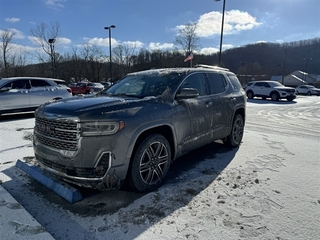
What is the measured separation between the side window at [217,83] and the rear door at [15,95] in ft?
26.4

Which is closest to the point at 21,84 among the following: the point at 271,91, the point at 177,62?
the point at 271,91

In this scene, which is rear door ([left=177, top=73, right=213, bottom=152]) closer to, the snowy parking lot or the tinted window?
A: the snowy parking lot

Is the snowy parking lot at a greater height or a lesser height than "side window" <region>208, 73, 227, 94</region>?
lesser

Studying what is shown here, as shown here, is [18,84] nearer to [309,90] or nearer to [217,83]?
[217,83]

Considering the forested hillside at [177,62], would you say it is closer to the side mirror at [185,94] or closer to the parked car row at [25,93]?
the parked car row at [25,93]

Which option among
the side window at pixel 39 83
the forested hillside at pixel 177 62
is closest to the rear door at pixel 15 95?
the side window at pixel 39 83

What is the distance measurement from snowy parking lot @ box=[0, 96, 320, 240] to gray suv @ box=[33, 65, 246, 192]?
35cm

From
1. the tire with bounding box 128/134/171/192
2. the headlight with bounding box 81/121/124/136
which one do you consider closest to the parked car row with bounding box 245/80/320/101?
the tire with bounding box 128/134/171/192

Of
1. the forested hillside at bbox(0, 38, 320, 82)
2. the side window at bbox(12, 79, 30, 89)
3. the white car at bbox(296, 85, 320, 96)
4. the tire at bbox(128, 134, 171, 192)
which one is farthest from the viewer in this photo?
the forested hillside at bbox(0, 38, 320, 82)

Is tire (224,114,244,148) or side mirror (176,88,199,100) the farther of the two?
tire (224,114,244,148)

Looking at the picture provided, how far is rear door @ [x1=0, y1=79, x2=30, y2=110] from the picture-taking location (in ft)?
28.2

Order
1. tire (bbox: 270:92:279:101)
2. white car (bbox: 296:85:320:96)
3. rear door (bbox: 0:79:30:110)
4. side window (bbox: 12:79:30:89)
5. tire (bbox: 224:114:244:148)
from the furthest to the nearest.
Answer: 1. white car (bbox: 296:85:320:96)
2. tire (bbox: 270:92:279:101)
3. side window (bbox: 12:79:30:89)
4. rear door (bbox: 0:79:30:110)
5. tire (bbox: 224:114:244:148)

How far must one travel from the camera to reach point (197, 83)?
13.7ft

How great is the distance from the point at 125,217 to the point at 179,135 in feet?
4.87
